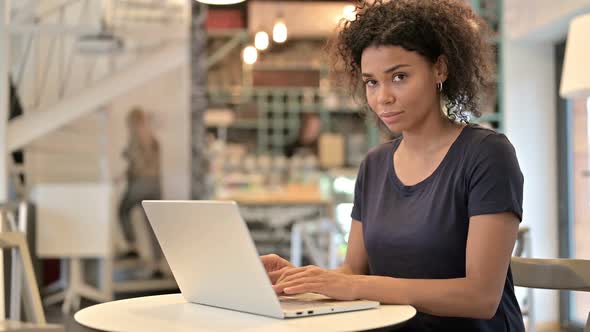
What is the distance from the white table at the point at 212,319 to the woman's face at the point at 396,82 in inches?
15.9

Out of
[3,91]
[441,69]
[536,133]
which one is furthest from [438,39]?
[536,133]

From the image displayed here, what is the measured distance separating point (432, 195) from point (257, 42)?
6.69 m

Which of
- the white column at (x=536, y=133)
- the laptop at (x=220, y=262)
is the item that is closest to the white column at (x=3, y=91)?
the laptop at (x=220, y=262)

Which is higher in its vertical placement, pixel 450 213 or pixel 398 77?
pixel 398 77

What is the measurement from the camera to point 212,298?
4.91 ft

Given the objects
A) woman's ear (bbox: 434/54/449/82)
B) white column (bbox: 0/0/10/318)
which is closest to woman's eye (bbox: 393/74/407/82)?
woman's ear (bbox: 434/54/449/82)

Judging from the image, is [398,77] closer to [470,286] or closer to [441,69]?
[441,69]

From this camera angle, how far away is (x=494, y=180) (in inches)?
60.4

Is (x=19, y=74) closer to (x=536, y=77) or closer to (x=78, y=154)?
(x=78, y=154)

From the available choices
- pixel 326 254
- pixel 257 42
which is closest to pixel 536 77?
pixel 326 254

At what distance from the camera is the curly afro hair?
1.62m

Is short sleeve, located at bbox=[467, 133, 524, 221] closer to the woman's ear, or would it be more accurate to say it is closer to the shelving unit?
the woman's ear

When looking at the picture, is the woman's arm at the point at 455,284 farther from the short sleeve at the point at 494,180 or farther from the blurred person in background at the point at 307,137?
the blurred person in background at the point at 307,137

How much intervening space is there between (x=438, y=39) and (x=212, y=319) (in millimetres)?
741
